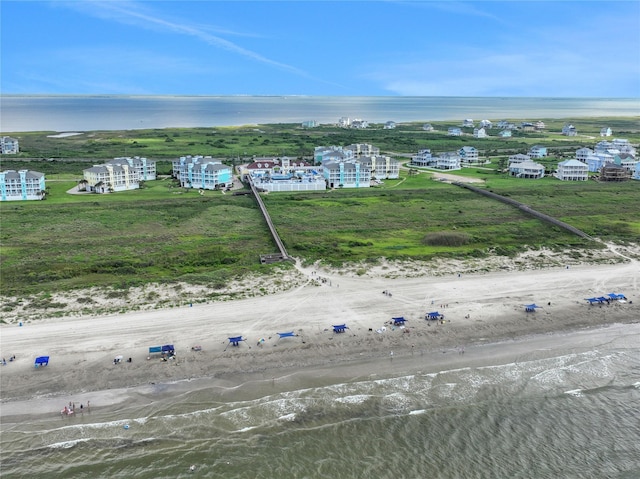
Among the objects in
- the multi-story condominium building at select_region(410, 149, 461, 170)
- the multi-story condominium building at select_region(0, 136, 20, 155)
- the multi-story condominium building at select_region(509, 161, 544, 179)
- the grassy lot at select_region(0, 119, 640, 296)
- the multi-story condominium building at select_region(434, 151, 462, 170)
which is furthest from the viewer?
the multi-story condominium building at select_region(0, 136, 20, 155)

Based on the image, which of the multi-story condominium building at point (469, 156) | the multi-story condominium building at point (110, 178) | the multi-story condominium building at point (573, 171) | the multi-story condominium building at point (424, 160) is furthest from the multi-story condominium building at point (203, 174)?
the multi-story condominium building at point (573, 171)

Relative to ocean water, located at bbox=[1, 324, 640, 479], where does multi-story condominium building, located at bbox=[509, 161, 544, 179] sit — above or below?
above

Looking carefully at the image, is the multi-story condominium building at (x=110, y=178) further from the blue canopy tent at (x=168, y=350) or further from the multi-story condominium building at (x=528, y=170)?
the multi-story condominium building at (x=528, y=170)

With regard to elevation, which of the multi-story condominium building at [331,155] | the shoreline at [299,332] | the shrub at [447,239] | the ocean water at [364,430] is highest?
the multi-story condominium building at [331,155]

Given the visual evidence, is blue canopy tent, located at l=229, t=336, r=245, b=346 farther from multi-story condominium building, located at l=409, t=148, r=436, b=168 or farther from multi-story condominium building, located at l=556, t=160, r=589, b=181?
multi-story condominium building, located at l=409, t=148, r=436, b=168

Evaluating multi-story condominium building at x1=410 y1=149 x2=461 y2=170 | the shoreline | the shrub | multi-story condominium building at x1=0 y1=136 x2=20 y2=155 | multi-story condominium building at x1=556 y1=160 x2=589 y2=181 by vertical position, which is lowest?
the shoreline

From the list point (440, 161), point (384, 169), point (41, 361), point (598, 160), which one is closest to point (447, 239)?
point (41, 361)

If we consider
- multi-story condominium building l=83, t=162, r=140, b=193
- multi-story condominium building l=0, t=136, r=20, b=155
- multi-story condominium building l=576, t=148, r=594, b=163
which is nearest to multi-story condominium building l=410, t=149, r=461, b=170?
multi-story condominium building l=576, t=148, r=594, b=163
